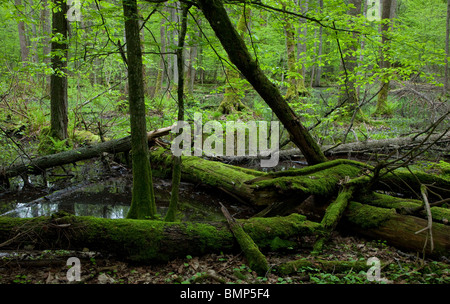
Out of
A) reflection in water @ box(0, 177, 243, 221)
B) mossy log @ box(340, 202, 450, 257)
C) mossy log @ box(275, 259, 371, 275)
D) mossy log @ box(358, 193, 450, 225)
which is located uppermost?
mossy log @ box(358, 193, 450, 225)

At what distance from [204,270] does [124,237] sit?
112 cm

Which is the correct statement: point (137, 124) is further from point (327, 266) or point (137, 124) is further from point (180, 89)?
point (327, 266)

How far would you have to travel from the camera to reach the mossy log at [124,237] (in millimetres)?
3520

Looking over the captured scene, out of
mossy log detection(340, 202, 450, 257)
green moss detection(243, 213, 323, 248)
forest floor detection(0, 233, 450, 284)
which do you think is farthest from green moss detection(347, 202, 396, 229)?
green moss detection(243, 213, 323, 248)

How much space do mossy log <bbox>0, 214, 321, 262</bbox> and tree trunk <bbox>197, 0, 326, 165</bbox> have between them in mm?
2496

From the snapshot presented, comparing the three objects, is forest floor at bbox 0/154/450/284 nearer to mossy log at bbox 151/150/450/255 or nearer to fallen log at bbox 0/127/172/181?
mossy log at bbox 151/150/450/255

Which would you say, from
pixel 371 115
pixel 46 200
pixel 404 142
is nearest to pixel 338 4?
pixel 404 142

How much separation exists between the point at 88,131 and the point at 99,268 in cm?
889

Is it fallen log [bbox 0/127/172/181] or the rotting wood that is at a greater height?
fallen log [bbox 0/127/172/181]

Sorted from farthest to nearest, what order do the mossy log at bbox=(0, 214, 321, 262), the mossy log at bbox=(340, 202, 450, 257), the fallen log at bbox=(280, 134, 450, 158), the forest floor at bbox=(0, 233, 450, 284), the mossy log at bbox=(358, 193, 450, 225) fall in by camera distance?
the fallen log at bbox=(280, 134, 450, 158) → the mossy log at bbox=(358, 193, 450, 225) → the mossy log at bbox=(340, 202, 450, 257) → the mossy log at bbox=(0, 214, 321, 262) → the forest floor at bbox=(0, 233, 450, 284)

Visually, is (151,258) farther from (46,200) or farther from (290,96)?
(290,96)

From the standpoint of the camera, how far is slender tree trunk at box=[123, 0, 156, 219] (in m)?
4.00
